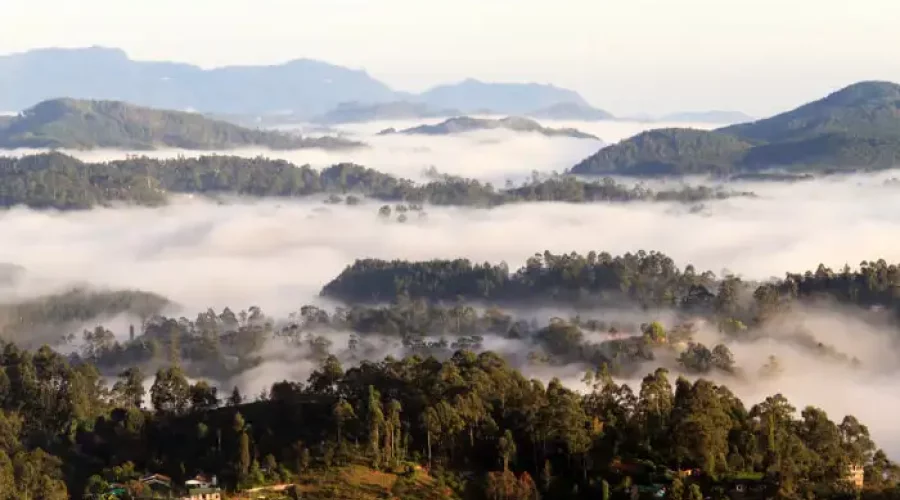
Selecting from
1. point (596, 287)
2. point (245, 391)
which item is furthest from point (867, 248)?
point (245, 391)

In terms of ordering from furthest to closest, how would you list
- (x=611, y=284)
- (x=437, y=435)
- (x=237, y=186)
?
(x=237, y=186) < (x=611, y=284) < (x=437, y=435)

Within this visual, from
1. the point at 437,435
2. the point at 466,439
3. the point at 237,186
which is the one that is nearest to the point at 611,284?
the point at 466,439

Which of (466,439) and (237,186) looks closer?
(466,439)

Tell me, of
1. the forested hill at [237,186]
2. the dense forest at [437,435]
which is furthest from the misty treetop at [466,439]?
the forested hill at [237,186]

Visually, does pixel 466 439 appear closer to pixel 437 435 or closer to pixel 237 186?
pixel 437 435

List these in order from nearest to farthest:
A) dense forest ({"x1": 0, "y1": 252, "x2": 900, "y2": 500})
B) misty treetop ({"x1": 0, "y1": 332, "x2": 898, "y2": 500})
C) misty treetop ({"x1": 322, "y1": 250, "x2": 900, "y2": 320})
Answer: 1. dense forest ({"x1": 0, "y1": 252, "x2": 900, "y2": 500})
2. misty treetop ({"x1": 0, "y1": 332, "x2": 898, "y2": 500})
3. misty treetop ({"x1": 322, "y1": 250, "x2": 900, "y2": 320})

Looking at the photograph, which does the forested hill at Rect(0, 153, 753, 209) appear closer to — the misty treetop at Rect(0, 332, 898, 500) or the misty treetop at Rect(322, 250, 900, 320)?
the misty treetop at Rect(322, 250, 900, 320)

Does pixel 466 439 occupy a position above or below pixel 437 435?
below

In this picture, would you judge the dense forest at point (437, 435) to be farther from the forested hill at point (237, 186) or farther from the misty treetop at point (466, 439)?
the forested hill at point (237, 186)

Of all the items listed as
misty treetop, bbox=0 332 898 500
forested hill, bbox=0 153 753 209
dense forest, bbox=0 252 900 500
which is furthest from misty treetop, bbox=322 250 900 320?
forested hill, bbox=0 153 753 209
